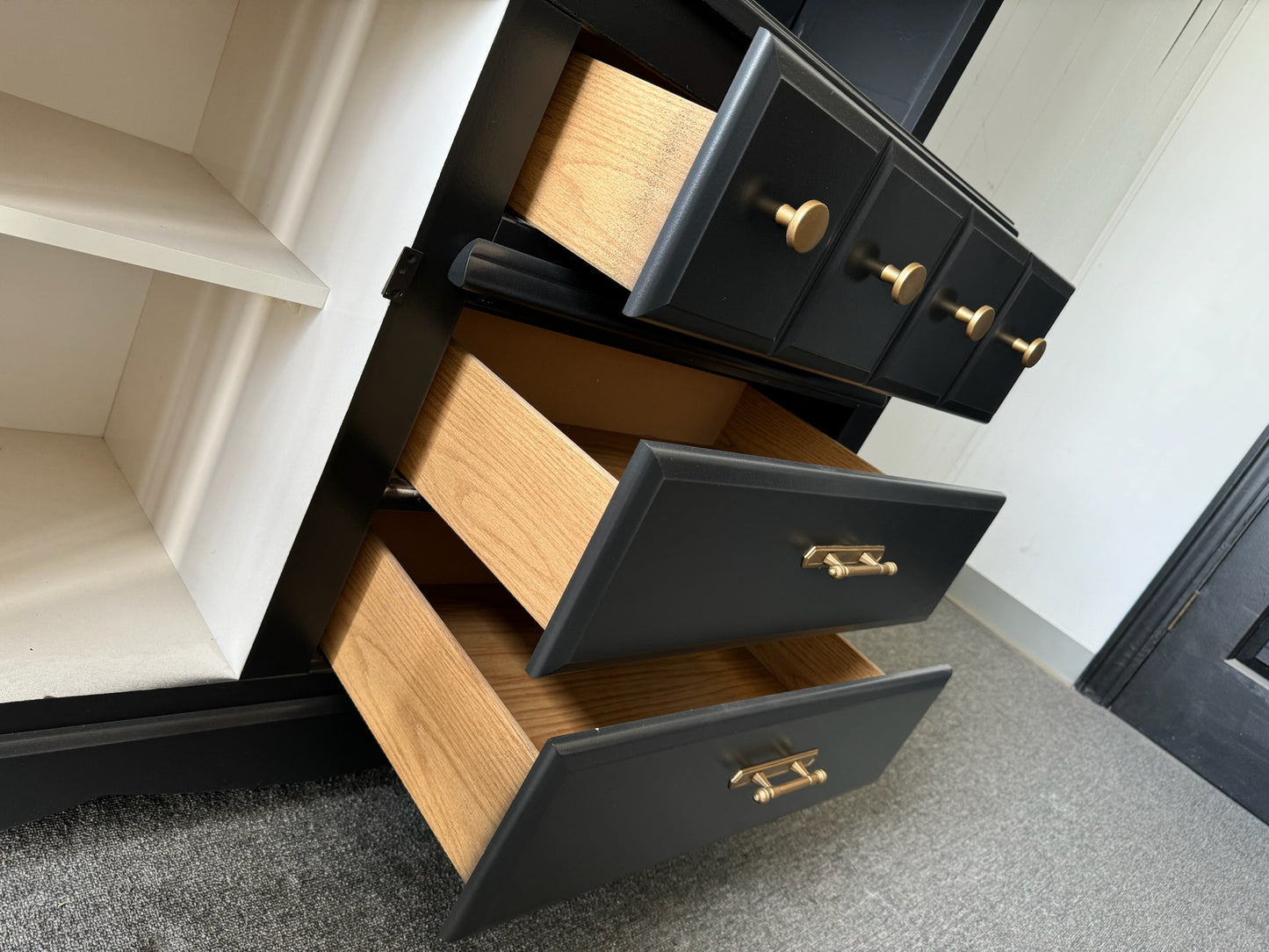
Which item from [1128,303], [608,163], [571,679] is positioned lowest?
[571,679]

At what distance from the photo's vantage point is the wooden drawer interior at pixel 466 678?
60cm

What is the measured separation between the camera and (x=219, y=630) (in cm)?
75

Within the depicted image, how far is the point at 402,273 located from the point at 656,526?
0.90ft

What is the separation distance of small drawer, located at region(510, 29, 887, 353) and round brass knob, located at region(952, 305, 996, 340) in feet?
0.78

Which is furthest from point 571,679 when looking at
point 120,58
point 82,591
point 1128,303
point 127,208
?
point 1128,303

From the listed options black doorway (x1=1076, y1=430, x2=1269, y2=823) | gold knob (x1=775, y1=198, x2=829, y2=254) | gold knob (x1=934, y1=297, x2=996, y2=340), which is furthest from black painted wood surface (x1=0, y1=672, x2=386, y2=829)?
black doorway (x1=1076, y1=430, x2=1269, y2=823)

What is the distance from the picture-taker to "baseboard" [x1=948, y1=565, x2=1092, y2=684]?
199 cm

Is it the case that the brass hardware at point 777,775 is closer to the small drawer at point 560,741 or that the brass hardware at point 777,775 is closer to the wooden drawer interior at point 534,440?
the small drawer at point 560,741

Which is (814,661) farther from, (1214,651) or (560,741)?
(1214,651)

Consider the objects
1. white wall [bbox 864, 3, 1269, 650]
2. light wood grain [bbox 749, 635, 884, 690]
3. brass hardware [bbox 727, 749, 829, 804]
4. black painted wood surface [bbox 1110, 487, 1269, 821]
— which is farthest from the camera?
white wall [bbox 864, 3, 1269, 650]

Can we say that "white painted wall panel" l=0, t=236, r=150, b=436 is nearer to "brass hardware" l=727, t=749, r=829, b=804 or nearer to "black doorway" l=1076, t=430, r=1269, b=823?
"brass hardware" l=727, t=749, r=829, b=804

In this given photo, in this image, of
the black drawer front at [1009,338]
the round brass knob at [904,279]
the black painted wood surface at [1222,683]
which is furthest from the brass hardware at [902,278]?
the black painted wood surface at [1222,683]

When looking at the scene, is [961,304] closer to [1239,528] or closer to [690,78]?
[690,78]

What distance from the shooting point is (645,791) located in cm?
61
